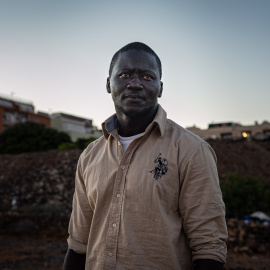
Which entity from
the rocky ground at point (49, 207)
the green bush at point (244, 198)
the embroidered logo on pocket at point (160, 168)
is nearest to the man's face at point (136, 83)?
the embroidered logo on pocket at point (160, 168)

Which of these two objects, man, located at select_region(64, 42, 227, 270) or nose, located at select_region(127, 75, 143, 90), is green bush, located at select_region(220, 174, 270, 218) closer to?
man, located at select_region(64, 42, 227, 270)

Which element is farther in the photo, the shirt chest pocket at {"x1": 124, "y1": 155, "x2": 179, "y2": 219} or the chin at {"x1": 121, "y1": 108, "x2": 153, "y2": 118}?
the chin at {"x1": 121, "y1": 108, "x2": 153, "y2": 118}

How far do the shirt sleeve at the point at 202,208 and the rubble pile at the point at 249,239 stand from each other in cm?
670

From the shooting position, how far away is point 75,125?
53.9m

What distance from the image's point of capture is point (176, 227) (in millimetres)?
1535

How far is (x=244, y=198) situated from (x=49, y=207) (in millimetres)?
7913

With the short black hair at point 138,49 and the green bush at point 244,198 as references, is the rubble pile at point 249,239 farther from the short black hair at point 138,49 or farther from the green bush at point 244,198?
the short black hair at point 138,49

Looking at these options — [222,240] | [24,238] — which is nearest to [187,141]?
[222,240]

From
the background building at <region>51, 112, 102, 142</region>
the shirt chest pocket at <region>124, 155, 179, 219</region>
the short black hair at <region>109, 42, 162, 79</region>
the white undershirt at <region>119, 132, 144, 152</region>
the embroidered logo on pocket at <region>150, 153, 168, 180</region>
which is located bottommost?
the shirt chest pocket at <region>124, 155, 179, 219</region>

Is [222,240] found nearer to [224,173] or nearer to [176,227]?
[176,227]

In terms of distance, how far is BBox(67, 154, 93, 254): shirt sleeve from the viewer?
1.85m

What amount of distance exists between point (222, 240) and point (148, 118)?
0.77m

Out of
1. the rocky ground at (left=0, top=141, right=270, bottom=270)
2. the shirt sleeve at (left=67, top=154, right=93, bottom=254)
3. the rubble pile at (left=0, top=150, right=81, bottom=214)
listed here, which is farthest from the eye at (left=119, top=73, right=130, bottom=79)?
the rubble pile at (left=0, top=150, right=81, bottom=214)

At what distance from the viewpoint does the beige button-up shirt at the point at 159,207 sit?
1.50 meters
